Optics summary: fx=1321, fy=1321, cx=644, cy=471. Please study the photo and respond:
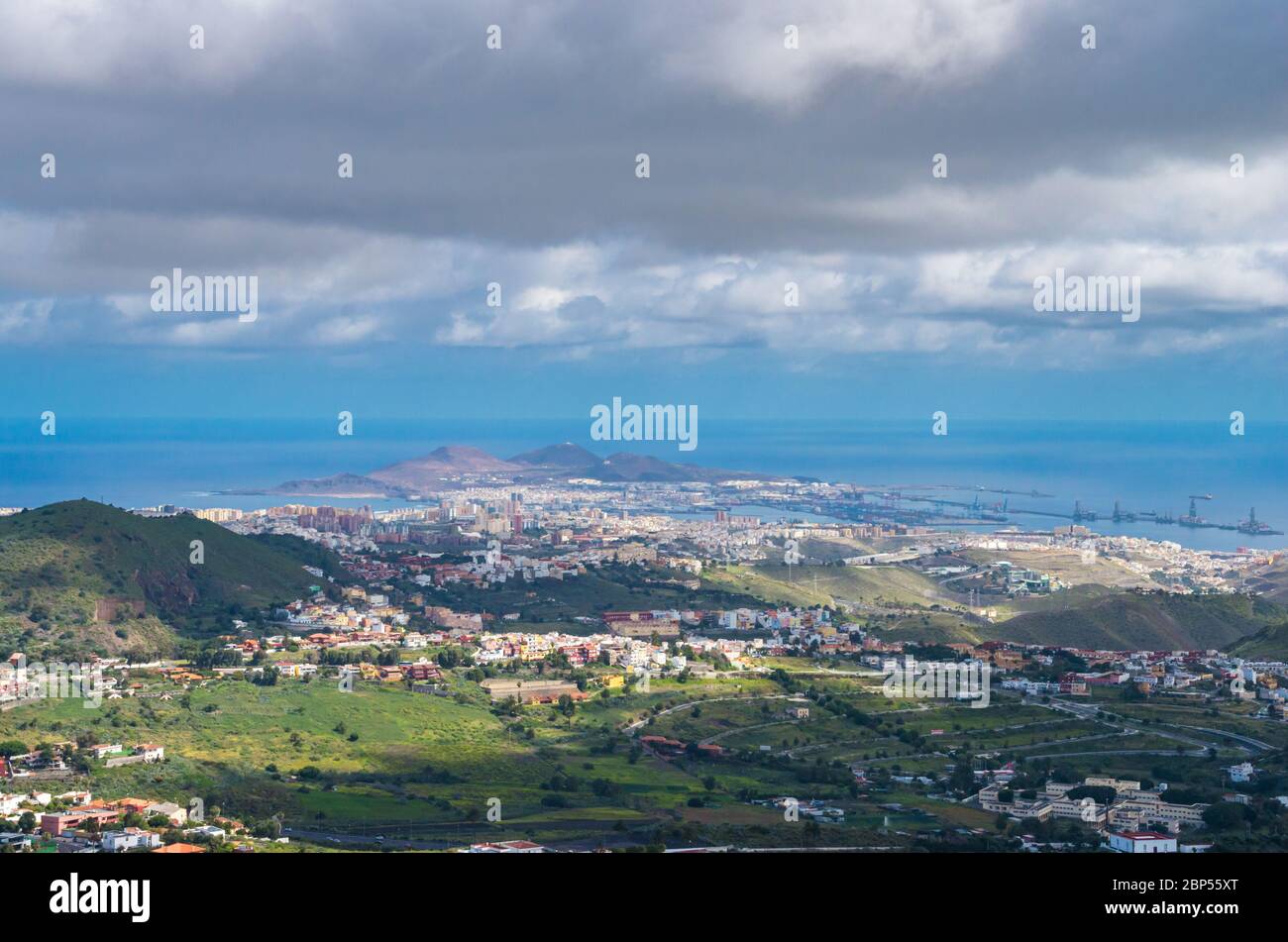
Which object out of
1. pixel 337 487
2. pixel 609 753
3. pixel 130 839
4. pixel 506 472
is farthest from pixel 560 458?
pixel 130 839

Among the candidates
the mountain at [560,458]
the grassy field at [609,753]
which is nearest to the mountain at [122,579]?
the grassy field at [609,753]

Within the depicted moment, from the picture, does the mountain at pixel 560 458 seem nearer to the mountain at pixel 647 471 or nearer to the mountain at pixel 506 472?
the mountain at pixel 506 472

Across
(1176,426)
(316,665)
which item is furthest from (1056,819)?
(1176,426)

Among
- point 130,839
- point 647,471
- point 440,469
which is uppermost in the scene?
point 440,469

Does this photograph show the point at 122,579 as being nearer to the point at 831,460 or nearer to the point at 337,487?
the point at 337,487

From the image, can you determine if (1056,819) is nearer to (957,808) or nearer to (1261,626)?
(957,808)
